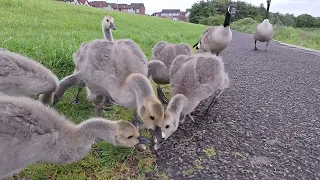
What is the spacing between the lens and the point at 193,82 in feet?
15.6

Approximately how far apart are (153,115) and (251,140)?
55.6 inches

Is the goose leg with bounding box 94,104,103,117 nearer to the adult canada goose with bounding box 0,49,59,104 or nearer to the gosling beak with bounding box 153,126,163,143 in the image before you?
the adult canada goose with bounding box 0,49,59,104

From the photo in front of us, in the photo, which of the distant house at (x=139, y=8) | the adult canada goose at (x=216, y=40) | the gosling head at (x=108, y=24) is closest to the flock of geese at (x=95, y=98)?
the gosling head at (x=108, y=24)

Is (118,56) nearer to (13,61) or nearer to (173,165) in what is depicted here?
(13,61)

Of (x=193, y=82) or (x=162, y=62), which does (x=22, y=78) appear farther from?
(x=162, y=62)

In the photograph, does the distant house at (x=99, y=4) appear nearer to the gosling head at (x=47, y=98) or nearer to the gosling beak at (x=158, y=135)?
the gosling head at (x=47, y=98)

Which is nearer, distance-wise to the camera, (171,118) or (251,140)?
(171,118)

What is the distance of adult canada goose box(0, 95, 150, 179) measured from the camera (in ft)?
Result: 9.07

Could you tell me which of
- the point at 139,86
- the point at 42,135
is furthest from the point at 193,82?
the point at 42,135

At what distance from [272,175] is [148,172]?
4.30 feet

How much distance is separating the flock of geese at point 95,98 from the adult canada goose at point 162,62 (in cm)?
2

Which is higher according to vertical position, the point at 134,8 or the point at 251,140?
the point at 134,8

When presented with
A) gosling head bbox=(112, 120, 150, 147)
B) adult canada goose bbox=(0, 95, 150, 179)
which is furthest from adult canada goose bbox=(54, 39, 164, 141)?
adult canada goose bbox=(0, 95, 150, 179)

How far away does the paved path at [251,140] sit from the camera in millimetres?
3584
